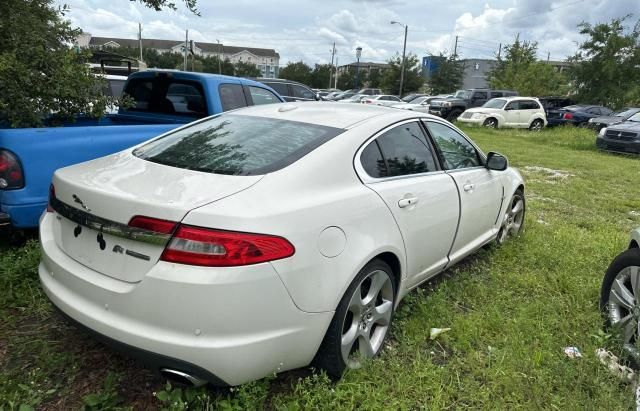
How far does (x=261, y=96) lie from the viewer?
20.2 ft

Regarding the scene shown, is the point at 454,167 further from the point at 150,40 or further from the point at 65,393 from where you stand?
the point at 150,40

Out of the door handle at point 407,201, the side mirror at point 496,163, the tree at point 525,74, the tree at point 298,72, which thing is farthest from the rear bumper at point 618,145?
the tree at point 298,72

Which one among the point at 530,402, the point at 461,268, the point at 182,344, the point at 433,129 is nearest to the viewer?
the point at 182,344

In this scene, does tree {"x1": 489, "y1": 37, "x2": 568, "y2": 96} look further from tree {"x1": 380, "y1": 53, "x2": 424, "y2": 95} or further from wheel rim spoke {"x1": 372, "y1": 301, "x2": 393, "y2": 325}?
wheel rim spoke {"x1": 372, "y1": 301, "x2": 393, "y2": 325}

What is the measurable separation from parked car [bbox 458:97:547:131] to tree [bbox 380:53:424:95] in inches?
1313

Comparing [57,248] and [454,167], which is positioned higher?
[454,167]

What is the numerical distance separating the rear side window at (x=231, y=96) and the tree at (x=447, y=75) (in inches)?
1896

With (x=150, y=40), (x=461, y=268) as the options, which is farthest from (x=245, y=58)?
(x=461, y=268)

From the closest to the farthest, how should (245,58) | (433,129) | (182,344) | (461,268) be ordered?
(182,344) → (433,129) → (461,268) → (245,58)

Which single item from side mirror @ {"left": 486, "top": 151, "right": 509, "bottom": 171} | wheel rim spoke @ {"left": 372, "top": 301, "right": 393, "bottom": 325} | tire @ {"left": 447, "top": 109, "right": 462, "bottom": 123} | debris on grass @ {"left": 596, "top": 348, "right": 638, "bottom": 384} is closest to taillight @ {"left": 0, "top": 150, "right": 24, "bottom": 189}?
wheel rim spoke @ {"left": 372, "top": 301, "right": 393, "bottom": 325}

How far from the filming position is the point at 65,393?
243cm

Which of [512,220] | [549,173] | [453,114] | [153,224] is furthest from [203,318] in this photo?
[453,114]

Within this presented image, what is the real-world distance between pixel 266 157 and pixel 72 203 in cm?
98

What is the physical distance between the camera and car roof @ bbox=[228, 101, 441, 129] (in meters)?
3.01
